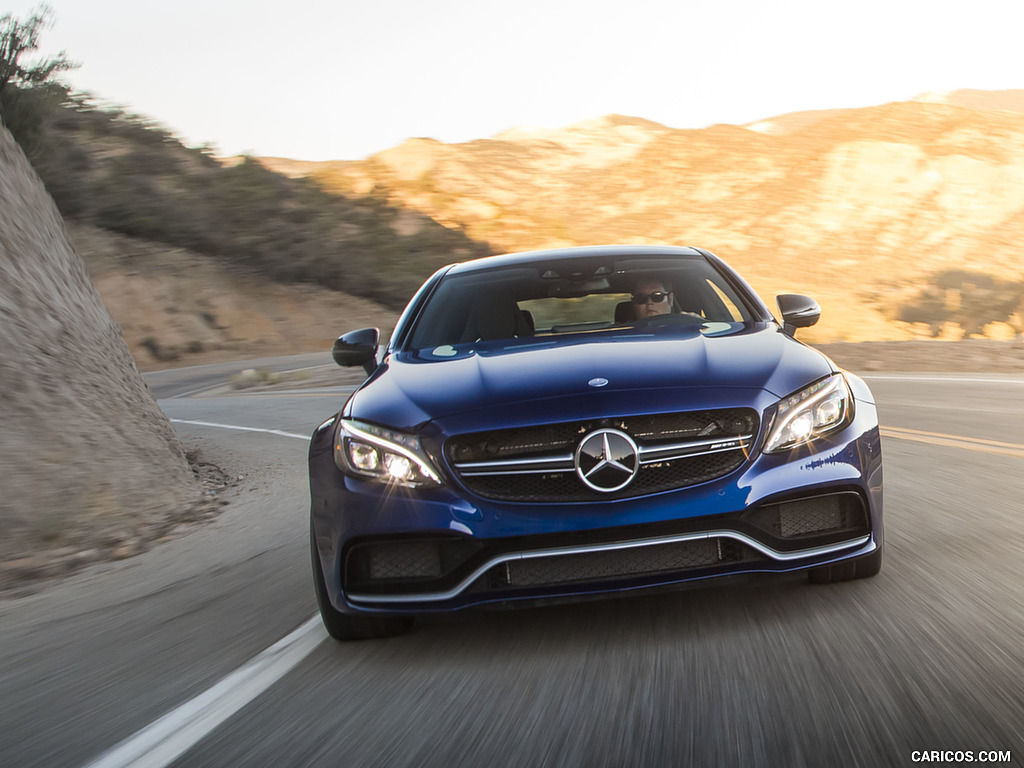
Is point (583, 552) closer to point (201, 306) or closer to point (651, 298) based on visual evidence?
point (651, 298)

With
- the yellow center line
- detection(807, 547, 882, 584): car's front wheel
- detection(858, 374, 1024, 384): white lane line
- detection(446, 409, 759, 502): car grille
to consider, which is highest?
detection(446, 409, 759, 502): car grille

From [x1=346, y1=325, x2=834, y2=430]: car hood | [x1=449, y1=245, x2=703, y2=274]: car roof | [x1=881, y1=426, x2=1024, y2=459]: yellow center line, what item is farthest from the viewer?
[x1=881, y1=426, x2=1024, y2=459]: yellow center line

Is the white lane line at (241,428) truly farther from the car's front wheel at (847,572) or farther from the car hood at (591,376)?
the car's front wheel at (847,572)

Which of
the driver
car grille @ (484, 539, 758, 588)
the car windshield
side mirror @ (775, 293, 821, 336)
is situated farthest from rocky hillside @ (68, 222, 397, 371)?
car grille @ (484, 539, 758, 588)

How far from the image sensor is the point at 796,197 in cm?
6059

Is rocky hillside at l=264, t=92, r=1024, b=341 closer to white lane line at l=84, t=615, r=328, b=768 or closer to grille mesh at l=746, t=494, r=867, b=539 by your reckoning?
grille mesh at l=746, t=494, r=867, b=539

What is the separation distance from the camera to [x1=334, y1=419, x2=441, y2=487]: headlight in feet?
12.7

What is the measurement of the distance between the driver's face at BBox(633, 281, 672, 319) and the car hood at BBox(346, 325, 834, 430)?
85cm

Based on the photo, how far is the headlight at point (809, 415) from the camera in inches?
153

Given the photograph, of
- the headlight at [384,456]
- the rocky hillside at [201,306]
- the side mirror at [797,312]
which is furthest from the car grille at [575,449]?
the rocky hillside at [201,306]

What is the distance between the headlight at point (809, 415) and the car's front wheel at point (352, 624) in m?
1.43

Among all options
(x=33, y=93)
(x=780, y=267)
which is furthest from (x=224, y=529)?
(x=780, y=267)

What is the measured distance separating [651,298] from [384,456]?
90.8 inches

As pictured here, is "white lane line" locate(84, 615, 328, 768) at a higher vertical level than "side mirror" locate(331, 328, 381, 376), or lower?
lower
